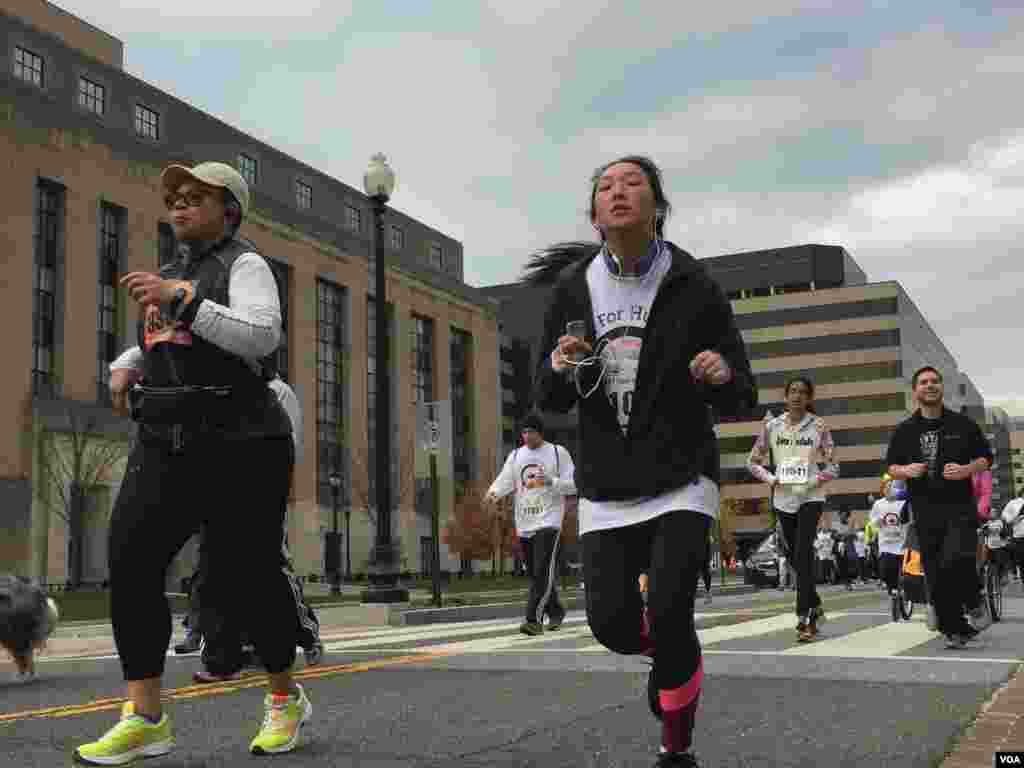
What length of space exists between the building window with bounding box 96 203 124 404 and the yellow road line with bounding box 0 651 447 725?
38.6 m

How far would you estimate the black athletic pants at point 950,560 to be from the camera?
27.1 feet

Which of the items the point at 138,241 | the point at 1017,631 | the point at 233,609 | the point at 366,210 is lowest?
the point at 1017,631

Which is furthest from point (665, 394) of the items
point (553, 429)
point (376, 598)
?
point (376, 598)

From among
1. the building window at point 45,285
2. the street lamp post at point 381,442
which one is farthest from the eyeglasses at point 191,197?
the building window at point 45,285

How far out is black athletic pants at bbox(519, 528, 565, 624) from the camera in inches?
410

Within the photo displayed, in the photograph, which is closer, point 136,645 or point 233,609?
point 136,645

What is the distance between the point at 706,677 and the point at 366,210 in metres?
68.4

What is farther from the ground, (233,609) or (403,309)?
(403,309)

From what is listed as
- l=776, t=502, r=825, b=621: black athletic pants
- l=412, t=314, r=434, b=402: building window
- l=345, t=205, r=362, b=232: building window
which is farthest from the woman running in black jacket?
l=345, t=205, r=362, b=232: building window

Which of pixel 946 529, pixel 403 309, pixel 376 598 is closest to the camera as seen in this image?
pixel 946 529

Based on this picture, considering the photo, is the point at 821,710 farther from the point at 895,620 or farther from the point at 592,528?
the point at 895,620

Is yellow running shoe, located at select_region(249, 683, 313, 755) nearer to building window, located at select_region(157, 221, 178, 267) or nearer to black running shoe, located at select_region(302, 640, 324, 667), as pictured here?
black running shoe, located at select_region(302, 640, 324, 667)

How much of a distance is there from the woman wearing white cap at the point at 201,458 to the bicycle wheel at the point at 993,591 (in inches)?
330

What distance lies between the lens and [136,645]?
3.89 meters
